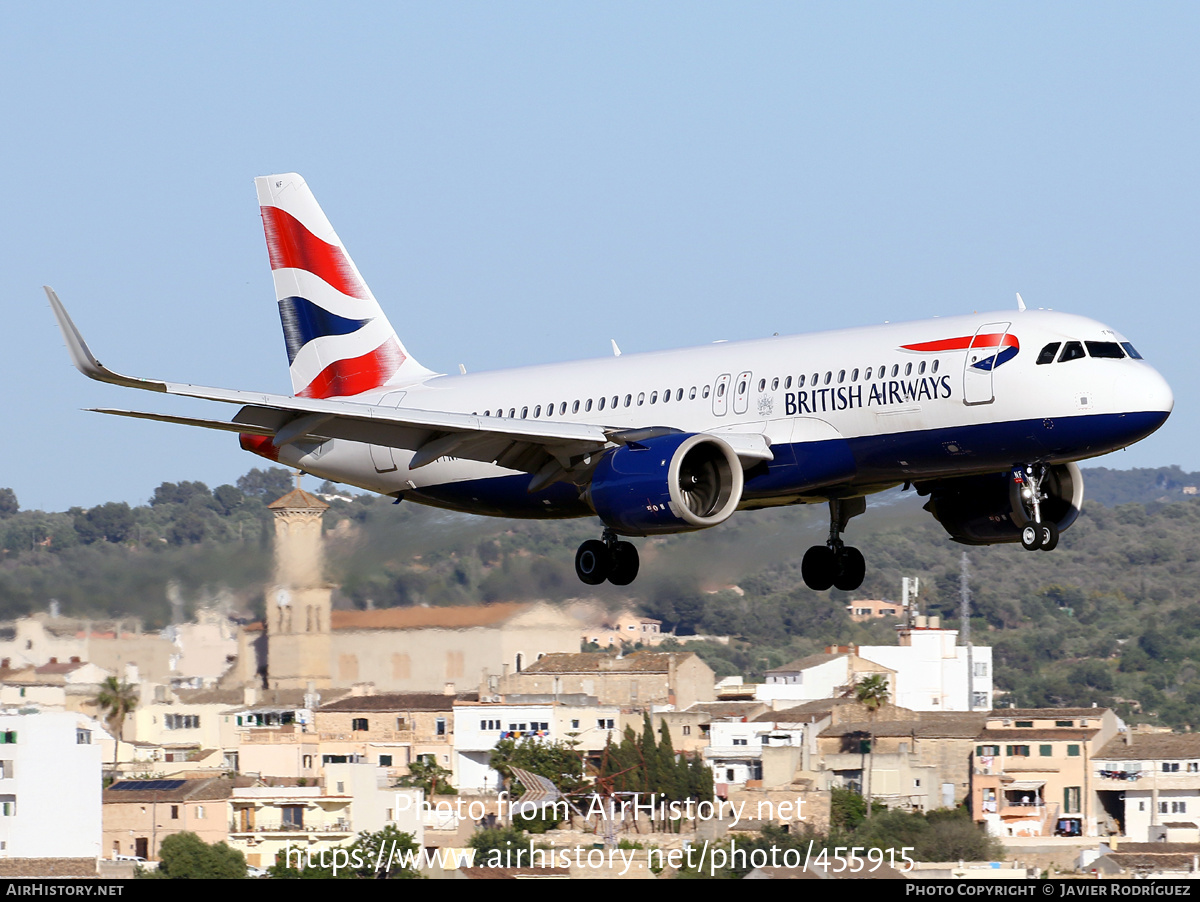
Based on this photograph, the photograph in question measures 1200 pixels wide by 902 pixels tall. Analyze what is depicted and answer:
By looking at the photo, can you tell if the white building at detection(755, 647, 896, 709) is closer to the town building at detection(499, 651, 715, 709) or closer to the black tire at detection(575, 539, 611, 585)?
the town building at detection(499, 651, 715, 709)

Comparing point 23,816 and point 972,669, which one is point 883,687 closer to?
point 972,669

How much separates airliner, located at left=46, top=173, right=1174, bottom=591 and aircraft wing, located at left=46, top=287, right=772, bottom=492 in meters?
0.05

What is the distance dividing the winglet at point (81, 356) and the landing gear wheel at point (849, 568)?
13489 millimetres

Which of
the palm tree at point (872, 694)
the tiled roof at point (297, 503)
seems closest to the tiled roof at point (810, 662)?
the palm tree at point (872, 694)

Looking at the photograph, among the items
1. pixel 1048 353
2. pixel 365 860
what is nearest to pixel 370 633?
pixel 365 860

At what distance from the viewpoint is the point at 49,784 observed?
213ft

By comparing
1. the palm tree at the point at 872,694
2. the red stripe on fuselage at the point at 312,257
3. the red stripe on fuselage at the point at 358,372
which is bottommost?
the palm tree at the point at 872,694

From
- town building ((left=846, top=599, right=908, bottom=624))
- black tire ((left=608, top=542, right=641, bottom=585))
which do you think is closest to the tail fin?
black tire ((left=608, top=542, right=641, bottom=585))

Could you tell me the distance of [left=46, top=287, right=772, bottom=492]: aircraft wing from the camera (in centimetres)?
3106

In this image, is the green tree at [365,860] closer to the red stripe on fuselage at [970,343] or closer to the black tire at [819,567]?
the black tire at [819,567]

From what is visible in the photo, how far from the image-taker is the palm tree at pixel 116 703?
187 ft

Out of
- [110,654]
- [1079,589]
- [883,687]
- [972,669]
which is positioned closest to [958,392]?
[110,654]

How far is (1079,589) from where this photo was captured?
16238cm

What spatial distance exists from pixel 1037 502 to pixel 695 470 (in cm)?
588
